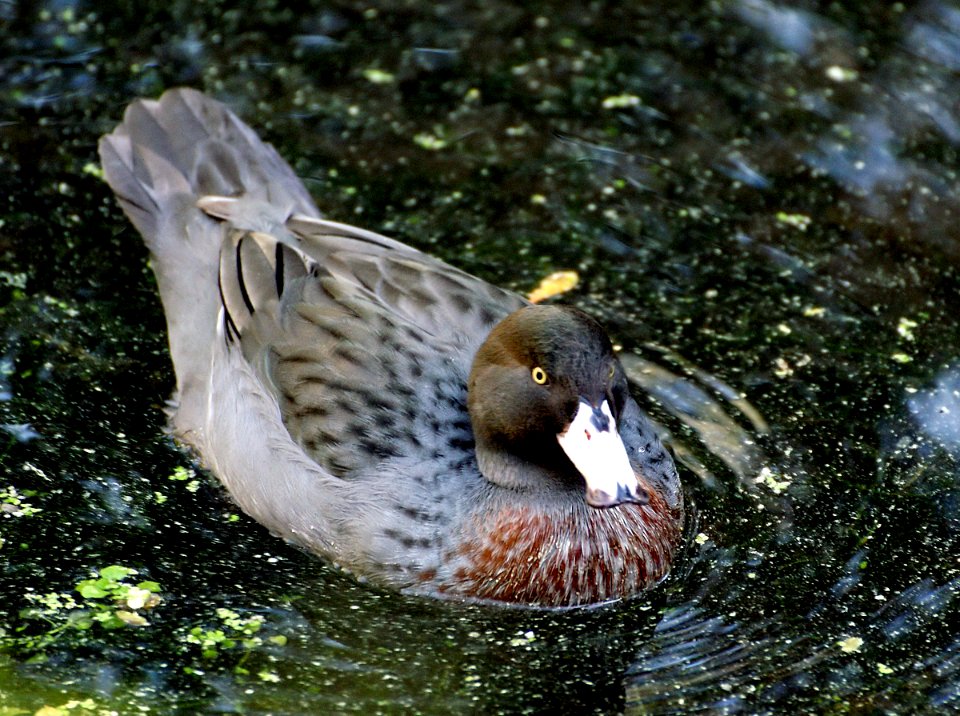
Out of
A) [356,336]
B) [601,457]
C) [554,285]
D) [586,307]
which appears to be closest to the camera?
[601,457]

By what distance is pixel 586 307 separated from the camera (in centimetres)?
782

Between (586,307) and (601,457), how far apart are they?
2259 mm

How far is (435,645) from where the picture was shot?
5.80m

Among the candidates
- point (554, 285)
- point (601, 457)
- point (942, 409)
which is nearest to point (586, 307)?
point (554, 285)

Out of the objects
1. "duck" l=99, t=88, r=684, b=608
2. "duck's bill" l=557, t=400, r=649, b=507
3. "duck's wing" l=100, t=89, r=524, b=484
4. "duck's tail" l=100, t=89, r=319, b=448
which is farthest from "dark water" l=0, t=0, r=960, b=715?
"duck's bill" l=557, t=400, r=649, b=507

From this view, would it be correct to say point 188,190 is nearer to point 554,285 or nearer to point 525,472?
point 554,285

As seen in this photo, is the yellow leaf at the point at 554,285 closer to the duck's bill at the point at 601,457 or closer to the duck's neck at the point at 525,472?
the duck's neck at the point at 525,472

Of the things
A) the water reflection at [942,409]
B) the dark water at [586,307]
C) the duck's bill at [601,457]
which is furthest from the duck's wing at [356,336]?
the water reflection at [942,409]

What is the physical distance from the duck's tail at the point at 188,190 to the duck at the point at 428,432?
0.65ft

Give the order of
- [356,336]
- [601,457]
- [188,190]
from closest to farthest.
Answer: [601,457] → [356,336] → [188,190]

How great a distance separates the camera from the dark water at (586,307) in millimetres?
5711

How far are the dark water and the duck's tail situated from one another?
0.31 m

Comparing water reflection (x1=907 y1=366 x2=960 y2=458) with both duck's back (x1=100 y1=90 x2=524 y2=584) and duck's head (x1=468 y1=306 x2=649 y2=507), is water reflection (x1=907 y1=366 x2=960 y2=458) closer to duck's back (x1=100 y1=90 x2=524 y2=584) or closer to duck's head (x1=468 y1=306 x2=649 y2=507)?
duck's head (x1=468 y1=306 x2=649 y2=507)

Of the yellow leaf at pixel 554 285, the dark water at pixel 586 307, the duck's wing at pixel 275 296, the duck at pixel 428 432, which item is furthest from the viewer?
the yellow leaf at pixel 554 285
